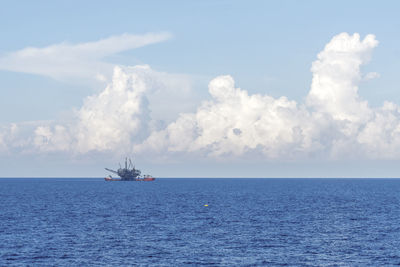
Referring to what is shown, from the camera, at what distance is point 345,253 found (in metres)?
76.5

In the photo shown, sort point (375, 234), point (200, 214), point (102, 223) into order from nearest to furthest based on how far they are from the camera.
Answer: point (375, 234)
point (102, 223)
point (200, 214)

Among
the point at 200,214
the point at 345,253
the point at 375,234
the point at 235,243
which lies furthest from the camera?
the point at 200,214

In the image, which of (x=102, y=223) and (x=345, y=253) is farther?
(x=102, y=223)

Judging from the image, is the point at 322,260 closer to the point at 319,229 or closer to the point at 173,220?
the point at 319,229

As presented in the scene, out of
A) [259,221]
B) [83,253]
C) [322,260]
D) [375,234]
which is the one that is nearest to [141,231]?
[83,253]

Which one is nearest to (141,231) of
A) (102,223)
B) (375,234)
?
(102,223)

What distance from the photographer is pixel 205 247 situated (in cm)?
8006

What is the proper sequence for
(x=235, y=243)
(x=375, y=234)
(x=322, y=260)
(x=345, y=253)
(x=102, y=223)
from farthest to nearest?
(x=102, y=223), (x=375, y=234), (x=235, y=243), (x=345, y=253), (x=322, y=260)

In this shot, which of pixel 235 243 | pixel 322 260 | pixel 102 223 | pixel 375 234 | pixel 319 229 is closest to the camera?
pixel 322 260

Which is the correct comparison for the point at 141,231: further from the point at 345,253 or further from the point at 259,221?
the point at 345,253

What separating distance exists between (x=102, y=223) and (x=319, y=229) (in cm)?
4941

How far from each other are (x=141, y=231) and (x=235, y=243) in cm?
2307

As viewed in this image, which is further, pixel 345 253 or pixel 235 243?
pixel 235 243

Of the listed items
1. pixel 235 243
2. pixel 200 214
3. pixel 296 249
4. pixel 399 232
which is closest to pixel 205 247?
pixel 235 243
